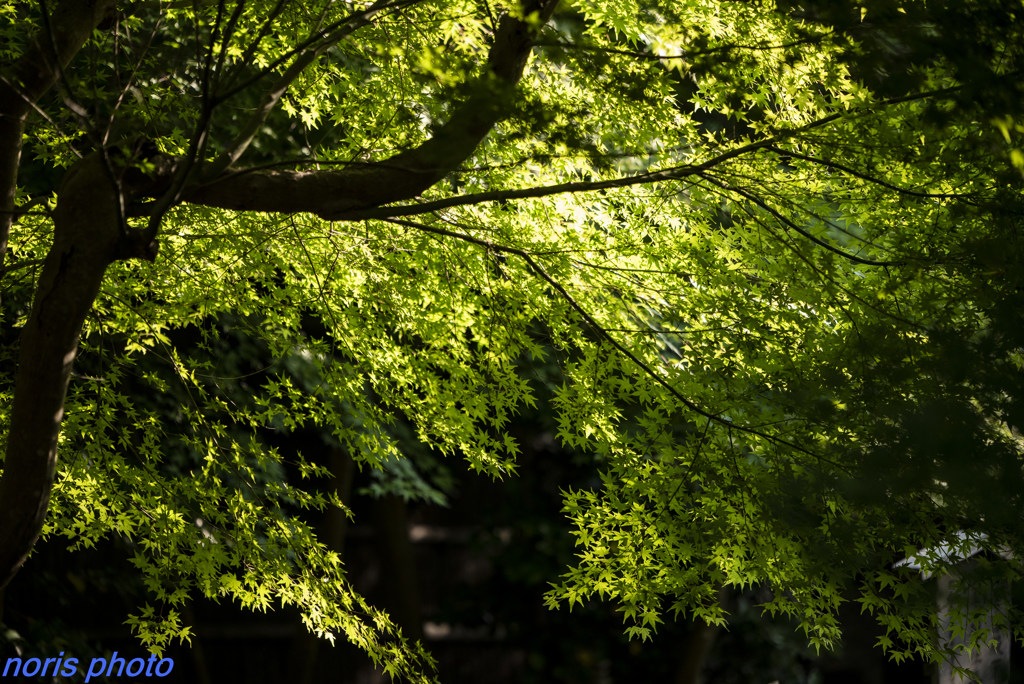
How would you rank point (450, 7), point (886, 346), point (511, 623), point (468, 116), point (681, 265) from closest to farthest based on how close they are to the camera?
point (468, 116), point (886, 346), point (681, 265), point (450, 7), point (511, 623)

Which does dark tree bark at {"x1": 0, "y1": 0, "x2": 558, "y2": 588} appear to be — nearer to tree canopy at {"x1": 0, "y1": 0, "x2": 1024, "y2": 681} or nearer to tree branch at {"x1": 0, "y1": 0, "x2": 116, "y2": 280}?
tree canopy at {"x1": 0, "y1": 0, "x2": 1024, "y2": 681}

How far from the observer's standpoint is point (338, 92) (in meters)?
3.30

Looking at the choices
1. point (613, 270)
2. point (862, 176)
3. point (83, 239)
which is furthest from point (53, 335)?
point (862, 176)

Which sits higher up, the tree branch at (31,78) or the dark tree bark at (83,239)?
the tree branch at (31,78)

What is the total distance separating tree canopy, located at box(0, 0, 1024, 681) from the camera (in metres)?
1.99

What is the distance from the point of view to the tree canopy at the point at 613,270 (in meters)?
1.99

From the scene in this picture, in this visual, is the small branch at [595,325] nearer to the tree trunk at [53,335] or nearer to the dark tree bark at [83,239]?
the dark tree bark at [83,239]

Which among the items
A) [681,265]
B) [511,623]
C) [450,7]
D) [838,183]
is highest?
[450,7]

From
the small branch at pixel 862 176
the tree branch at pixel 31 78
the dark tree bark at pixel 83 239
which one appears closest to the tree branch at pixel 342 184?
the dark tree bark at pixel 83 239

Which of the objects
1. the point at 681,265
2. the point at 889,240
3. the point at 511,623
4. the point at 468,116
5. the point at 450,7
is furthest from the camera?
the point at 511,623

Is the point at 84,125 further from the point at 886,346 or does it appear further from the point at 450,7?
the point at 886,346

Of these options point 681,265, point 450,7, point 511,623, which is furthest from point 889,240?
point 511,623

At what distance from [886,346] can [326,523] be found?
5.74 meters

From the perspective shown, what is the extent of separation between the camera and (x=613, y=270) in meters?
A: 2.83
